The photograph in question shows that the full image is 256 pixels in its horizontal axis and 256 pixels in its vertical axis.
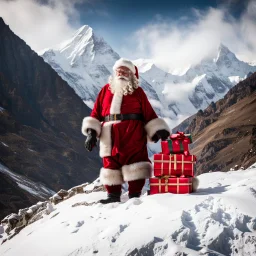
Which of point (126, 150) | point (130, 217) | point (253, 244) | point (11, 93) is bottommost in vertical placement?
point (253, 244)

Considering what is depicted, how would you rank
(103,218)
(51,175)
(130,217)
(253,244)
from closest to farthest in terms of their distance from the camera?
(253,244) → (130,217) → (103,218) → (51,175)

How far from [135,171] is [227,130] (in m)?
130

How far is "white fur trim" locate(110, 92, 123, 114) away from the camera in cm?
599

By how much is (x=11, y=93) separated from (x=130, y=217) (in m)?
155

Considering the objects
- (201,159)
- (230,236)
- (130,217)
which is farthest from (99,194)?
(201,159)

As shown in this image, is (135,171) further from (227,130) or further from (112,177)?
(227,130)

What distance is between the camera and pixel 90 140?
597 cm

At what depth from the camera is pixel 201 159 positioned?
129250mm

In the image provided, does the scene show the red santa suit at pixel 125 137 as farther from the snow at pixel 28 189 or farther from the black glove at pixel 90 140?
the snow at pixel 28 189

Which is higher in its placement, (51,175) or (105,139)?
(51,175)

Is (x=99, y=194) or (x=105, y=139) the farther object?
(x=99, y=194)

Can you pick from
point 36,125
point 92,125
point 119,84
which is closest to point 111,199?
point 92,125

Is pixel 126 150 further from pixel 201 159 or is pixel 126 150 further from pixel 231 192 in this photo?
pixel 201 159

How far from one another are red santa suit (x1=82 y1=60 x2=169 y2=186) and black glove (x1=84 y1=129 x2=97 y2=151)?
2.5 inches
